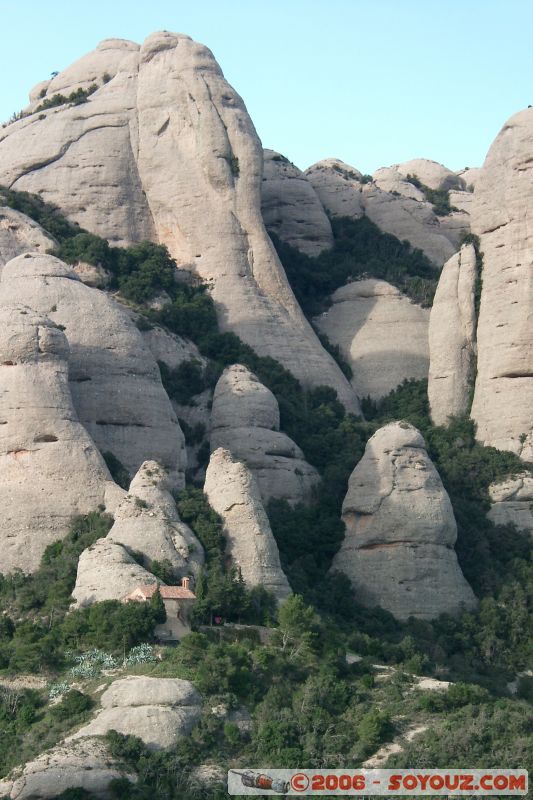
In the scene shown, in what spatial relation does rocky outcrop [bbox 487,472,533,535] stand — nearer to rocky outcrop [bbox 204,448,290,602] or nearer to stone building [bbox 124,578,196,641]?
rocky outcrop [bbox 204,448,290,602]

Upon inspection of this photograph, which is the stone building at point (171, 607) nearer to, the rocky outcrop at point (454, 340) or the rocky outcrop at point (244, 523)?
the rocky outcrop at point (244, 523)

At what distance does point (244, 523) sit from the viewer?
53781mm

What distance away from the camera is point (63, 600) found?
5128 centimetres

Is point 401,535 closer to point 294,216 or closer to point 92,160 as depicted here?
point 92,160

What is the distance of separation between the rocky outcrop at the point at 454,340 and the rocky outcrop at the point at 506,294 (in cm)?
44

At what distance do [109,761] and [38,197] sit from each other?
2718 centimetres

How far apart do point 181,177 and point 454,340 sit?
955 cm

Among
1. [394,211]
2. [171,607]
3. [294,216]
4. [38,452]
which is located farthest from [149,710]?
[394,211]

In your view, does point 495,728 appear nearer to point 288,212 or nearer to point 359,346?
point 359,346

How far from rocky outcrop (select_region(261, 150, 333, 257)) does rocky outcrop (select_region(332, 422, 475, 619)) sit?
1527 cm

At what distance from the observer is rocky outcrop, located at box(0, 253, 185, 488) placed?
58.0 m

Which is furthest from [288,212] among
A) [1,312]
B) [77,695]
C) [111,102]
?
[77,695]

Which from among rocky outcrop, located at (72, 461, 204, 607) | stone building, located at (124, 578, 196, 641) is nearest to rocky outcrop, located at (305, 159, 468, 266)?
rocky outcrop, located at (72, 461, 204, 607)

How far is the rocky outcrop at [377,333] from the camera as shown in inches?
2643
